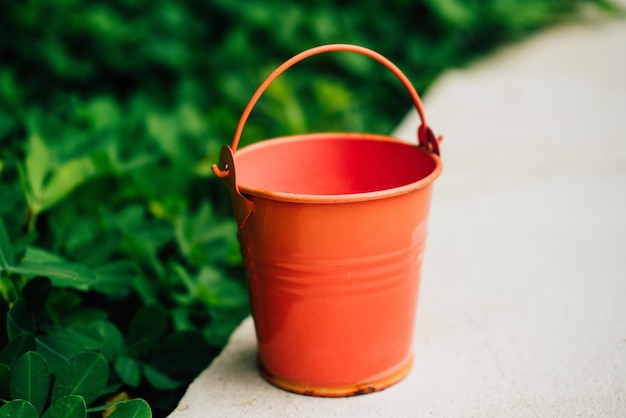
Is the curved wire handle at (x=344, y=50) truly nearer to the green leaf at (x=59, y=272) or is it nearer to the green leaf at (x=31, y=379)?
the green leaf at (x=59, y=272)

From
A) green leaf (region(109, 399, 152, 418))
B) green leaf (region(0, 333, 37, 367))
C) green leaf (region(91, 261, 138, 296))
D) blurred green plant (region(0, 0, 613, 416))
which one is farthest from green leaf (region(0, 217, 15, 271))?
green leaf (region(109, 399, 152, 418))

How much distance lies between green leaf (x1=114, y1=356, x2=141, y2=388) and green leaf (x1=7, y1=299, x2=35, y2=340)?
24cm

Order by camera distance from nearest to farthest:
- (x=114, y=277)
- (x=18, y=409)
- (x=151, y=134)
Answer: (x=18, y=409)
(x=114, y=277)
(x=151, y=134)

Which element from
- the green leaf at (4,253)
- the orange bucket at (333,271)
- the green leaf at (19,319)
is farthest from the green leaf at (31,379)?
the orange bucket at (333,271)

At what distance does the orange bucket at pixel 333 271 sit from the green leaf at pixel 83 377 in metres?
0.43

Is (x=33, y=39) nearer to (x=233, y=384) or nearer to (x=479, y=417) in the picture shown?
(x=233, y=384)

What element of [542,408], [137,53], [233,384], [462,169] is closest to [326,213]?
[233,384]

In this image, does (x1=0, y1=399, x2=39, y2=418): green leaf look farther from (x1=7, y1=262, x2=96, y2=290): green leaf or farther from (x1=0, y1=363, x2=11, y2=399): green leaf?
(x1=7, y1=262, x2=96, y2=290): green leaf

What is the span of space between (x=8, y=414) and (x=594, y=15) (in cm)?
476

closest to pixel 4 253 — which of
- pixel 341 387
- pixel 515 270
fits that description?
pixel 341 387

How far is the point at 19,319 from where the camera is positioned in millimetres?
1594

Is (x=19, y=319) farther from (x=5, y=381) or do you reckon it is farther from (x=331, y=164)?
(x=331, y=164)

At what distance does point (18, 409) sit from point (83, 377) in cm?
16

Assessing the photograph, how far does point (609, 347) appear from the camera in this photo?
1896 mm
